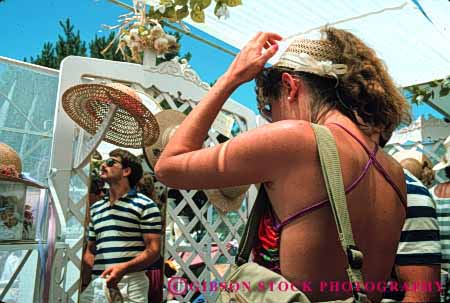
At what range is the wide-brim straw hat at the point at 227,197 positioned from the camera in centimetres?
239

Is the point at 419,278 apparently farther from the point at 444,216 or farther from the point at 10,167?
the point at 10,167

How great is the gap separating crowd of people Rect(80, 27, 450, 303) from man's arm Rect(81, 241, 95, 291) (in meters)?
1.21

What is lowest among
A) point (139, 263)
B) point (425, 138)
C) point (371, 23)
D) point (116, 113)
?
point (139, 263)

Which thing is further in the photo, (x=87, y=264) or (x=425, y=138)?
(x=425, y=138)

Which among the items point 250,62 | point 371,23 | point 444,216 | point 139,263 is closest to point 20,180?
point 139,263

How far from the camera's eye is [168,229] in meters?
2.16

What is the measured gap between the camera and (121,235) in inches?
72.0

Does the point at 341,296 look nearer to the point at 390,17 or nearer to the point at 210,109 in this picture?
the point at 210,109

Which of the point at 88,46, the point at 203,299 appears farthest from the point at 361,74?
the point at 88,46

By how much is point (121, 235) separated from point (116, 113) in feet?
1.74

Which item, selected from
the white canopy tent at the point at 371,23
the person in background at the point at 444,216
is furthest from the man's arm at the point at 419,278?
the white canopy tent at the point at 371,23

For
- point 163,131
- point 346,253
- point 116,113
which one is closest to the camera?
point 346,253

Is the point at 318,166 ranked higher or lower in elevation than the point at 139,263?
higher

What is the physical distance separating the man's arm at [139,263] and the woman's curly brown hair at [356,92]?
129cm
